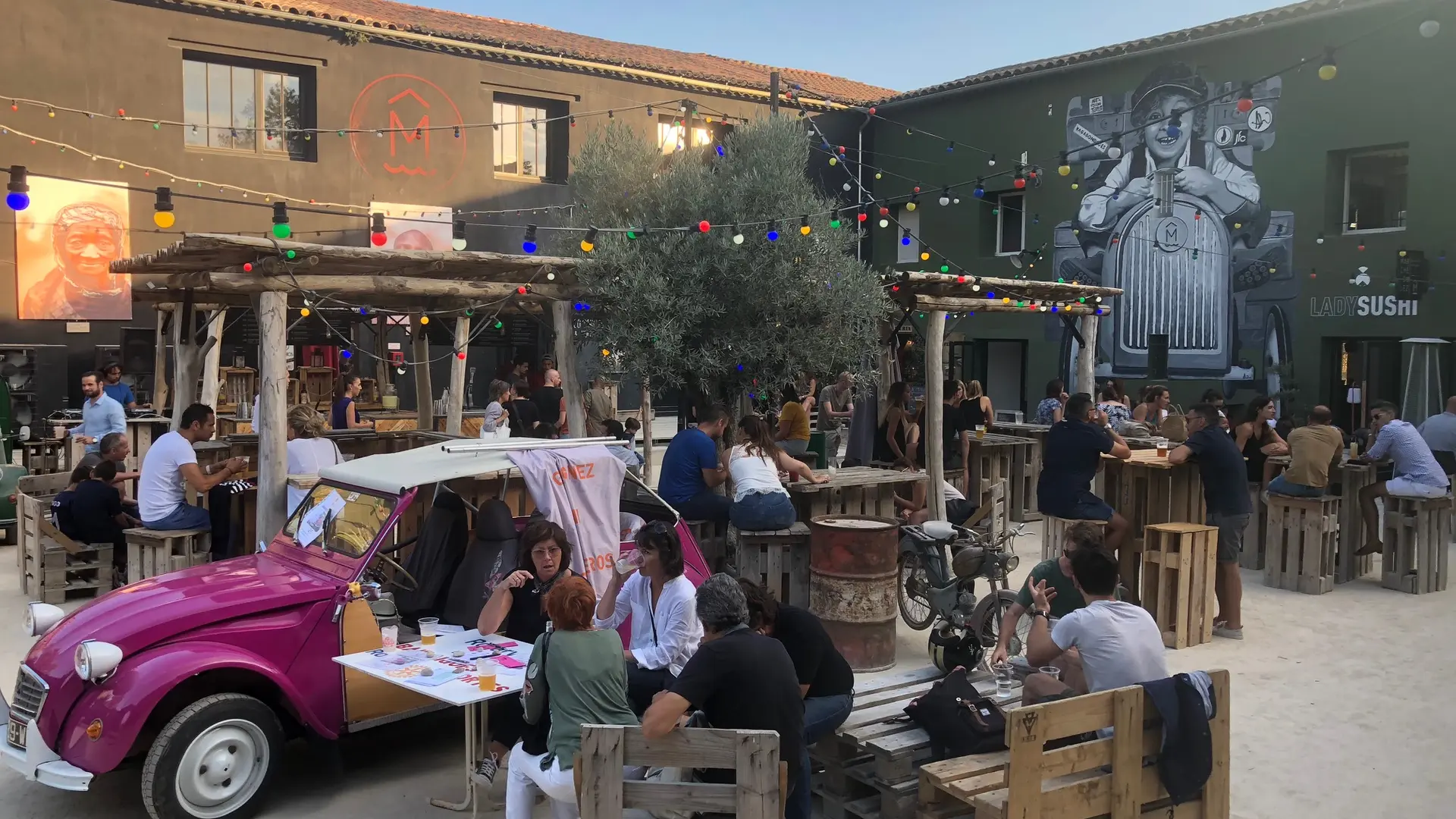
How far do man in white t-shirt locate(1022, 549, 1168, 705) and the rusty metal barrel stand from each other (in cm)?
234

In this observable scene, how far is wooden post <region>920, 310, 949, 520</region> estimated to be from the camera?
10.8 metres

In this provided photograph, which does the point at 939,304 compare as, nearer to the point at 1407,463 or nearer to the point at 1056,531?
the point at 1056,531

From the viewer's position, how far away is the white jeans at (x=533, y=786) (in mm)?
4375

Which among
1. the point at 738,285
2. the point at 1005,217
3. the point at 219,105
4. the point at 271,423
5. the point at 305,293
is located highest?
the point at 219,105

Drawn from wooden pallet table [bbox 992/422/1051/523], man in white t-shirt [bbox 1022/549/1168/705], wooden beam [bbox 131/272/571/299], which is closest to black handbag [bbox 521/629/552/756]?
man in white t-shirt [bbox 1022/549/1168/705]

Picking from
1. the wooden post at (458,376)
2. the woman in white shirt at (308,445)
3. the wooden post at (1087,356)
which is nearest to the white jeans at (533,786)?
the woman in white shirt at (308,445)

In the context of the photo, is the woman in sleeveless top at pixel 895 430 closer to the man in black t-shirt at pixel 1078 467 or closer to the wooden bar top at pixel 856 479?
the wooden bar top at pixel 856 479

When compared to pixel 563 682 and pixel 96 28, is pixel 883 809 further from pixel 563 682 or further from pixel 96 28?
pixel 96 28

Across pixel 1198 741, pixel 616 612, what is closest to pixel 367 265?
pixel 616 612

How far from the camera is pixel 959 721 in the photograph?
16.3 ft

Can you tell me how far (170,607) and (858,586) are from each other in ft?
13.5

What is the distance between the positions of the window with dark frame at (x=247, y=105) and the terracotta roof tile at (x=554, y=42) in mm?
1049

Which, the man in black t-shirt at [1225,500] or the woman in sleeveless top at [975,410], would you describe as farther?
the woman in sleeveless top at [975,410]

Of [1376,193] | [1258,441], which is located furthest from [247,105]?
[1376,193]
